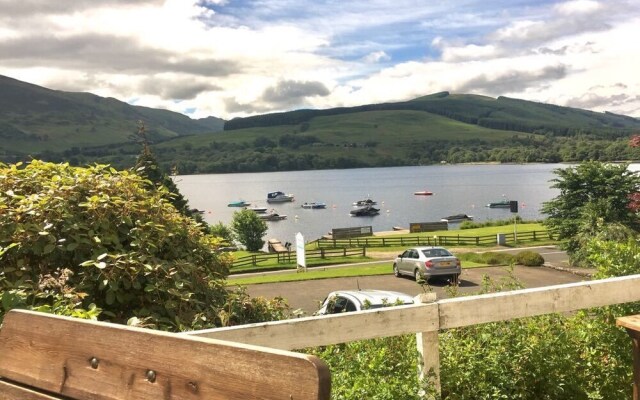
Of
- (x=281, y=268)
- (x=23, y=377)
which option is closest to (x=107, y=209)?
(x=23, y=377)

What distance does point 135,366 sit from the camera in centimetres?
148

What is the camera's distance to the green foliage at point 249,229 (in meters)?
57.3

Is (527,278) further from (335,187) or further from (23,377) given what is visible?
(335,187)

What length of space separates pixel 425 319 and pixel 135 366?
91.7 inches

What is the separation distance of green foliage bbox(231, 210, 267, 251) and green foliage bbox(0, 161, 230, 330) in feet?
175

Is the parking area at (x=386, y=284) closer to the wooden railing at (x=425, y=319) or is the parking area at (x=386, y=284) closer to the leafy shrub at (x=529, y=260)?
the leafy shrub at (x=529, y=260)

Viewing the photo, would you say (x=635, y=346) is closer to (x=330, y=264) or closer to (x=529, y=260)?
(x=529, y=260)

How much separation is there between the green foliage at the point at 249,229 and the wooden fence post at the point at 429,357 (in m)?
54.2

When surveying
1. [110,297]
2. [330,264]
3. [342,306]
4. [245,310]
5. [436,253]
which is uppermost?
[110,297]

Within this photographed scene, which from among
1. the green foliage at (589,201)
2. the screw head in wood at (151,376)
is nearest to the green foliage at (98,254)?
the screw head in wood at (151,376)

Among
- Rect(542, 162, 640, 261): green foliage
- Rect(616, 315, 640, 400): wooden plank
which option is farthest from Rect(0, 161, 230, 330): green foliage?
Rect(542, 162, 640, 261): green foliage

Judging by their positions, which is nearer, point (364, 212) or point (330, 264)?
point (330, 264)

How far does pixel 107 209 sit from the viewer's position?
12.9ft

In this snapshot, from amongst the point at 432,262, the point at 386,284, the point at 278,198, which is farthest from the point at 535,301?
the point at 278,198
